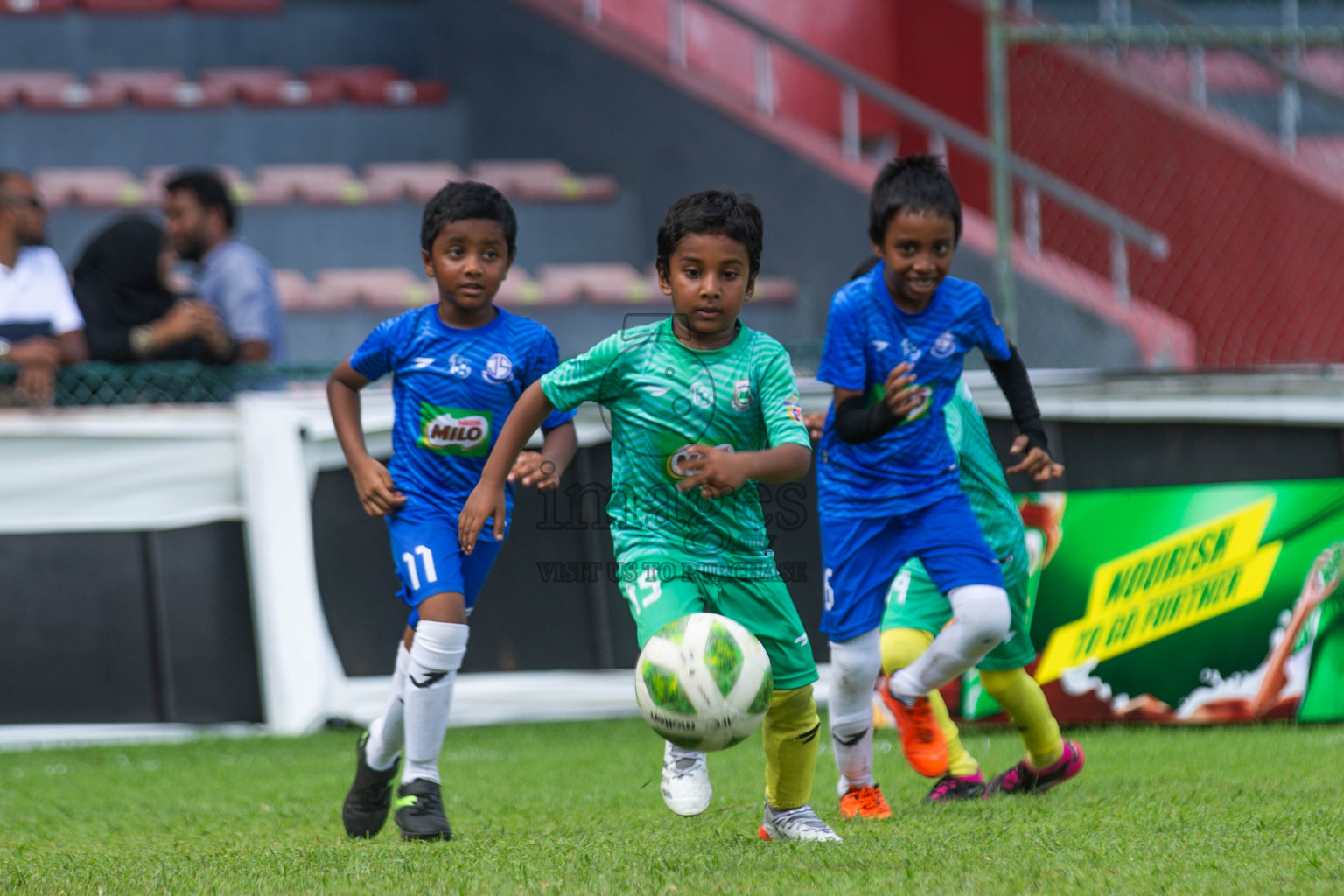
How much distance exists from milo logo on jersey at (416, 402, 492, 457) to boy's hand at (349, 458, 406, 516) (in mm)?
161

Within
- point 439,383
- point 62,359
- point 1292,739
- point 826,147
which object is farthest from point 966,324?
point 826,147

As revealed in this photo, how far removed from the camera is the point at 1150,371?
24.1 feet

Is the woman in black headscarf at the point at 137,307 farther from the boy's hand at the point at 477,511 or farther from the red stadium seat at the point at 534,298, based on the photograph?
the boy's hand at the point at 477,511

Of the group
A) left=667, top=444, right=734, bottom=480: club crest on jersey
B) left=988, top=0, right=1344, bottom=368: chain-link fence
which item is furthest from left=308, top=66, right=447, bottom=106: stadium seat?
left=667, top=444, right=734, bottom=480: club crest on jersey

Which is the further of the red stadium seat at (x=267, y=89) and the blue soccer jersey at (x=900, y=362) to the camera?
the red stadium seat at (x=267, y=89)

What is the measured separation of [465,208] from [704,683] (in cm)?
180

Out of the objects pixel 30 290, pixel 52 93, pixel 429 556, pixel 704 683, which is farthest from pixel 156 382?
pixel 52 93

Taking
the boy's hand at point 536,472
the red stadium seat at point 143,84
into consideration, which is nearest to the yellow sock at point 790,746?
the boy's hand at point 536,472

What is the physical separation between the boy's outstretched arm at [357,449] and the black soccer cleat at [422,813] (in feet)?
2.61

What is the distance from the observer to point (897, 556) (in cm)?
469

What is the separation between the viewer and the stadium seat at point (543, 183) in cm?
1284

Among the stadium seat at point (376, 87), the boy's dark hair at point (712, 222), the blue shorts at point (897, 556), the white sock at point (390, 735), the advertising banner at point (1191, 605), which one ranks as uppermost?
the stadium seat at point (376, 87)

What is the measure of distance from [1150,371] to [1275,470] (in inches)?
29.7

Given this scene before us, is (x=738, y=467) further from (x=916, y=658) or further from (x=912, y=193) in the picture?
(x=916, y=658)
